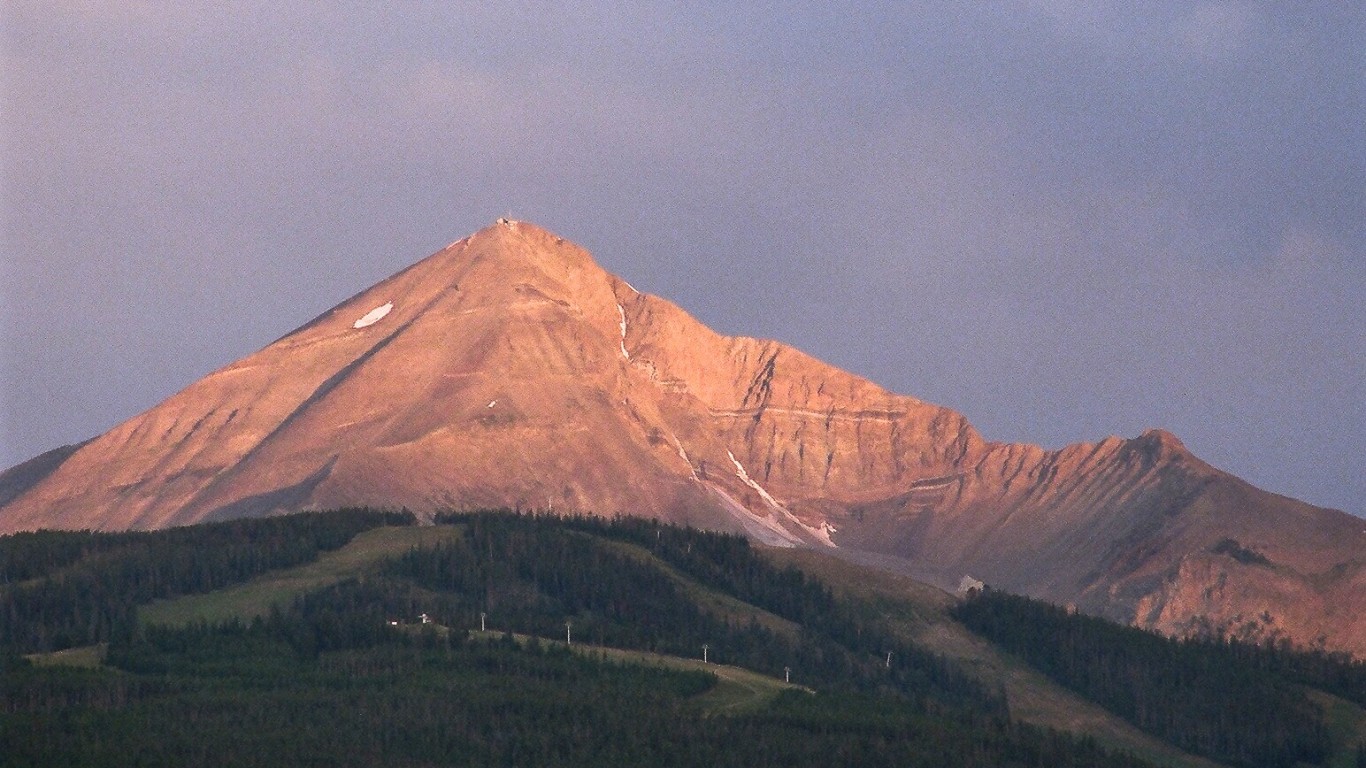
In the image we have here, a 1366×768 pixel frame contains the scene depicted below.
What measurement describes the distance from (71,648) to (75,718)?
37.0m

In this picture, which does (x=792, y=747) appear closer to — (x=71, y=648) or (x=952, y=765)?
(x=952, y=765)

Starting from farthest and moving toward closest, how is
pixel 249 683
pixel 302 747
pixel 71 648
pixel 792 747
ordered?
pixel 71 648, pixel 249 683, pixel 792 747, pixel 302 747

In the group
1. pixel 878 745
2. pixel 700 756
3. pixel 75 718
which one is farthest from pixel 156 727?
pixel 878 745

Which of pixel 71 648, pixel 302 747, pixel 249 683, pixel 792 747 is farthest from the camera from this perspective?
pixel 71 648

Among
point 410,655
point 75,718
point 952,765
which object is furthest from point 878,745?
point 75,718

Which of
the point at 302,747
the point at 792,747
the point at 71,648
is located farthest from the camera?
the point at 71,648

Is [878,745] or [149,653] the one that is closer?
[878,745]

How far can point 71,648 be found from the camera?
197m

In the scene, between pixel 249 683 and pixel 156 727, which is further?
pixel 249 683

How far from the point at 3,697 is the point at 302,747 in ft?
66.9

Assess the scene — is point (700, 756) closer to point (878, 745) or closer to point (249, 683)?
point (878, 745)

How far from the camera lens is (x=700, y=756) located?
168m

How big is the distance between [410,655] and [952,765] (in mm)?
45976

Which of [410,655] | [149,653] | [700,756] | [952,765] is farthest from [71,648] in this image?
[952,765]
